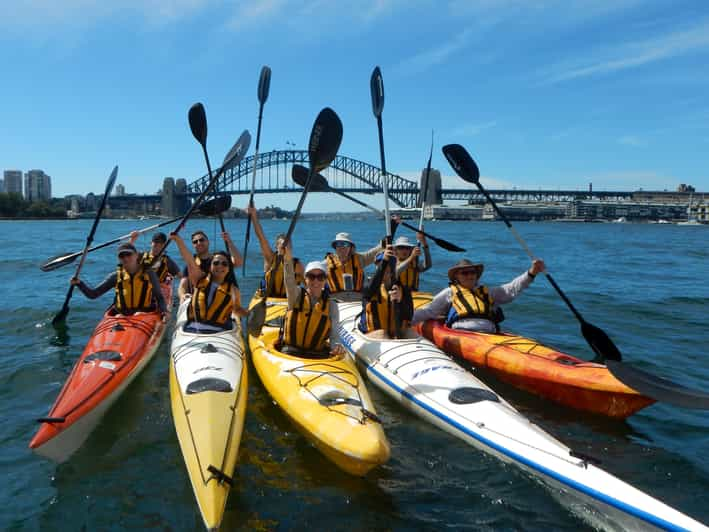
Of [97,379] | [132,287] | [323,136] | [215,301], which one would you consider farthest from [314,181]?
[97,379]

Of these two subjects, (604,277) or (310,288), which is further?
(604,277)

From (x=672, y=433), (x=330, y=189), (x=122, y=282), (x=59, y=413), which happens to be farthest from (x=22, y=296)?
(x=672, y=433)

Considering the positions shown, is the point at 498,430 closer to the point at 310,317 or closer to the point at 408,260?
the point at 310,317

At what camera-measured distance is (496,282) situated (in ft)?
50.1

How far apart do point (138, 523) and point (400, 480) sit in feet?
5.81

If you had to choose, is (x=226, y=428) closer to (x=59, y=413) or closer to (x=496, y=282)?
(x=59, y=413)

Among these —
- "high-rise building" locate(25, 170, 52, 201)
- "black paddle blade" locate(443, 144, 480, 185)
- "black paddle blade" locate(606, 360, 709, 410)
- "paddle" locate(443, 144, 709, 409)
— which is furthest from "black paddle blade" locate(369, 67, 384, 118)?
"high-rise building" locate(25, 170, 52, 201)

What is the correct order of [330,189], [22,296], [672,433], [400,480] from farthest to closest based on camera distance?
[22,296]
[330,189]
[672,433]
[400,480]

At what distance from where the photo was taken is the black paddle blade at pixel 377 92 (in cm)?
779

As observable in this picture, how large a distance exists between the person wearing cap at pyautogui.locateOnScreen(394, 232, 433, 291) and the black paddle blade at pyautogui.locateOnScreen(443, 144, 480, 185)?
3.89 ft

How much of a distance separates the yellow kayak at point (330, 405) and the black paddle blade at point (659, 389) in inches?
84.9

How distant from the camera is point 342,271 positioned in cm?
779

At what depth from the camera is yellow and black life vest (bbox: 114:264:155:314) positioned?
21.2 feet

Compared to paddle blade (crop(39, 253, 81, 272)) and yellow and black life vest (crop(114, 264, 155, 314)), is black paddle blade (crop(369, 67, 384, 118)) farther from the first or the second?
paddle blade (crop(39, 253, 81, 272))
